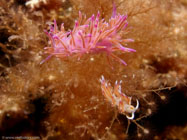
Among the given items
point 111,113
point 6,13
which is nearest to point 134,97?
point 111,113

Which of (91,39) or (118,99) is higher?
(91,39)

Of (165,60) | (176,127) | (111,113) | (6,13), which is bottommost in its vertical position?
(176,127)

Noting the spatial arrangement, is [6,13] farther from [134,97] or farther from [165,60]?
[165,60]

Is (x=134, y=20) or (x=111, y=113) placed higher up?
(x=134, y=20)

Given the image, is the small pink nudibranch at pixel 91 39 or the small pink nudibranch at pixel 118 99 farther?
the small pink nudibranch at pixel 118 99

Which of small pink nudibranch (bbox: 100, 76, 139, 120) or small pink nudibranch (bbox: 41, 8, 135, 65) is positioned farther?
small pink nudibranch (bbox: 100, 76, 139, 120)

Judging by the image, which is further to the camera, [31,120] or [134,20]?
[134,20]

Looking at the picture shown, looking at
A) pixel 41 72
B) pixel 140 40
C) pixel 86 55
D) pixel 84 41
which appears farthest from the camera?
pixel 140 40

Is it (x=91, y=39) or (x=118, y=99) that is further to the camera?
(x=118, y=99)

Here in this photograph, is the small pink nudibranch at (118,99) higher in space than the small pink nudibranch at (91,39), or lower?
lower

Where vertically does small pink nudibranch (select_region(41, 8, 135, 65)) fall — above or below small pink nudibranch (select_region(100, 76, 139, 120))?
above

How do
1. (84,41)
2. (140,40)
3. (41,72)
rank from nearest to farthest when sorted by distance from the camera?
(84,41) → (41,72) → (140,40)
